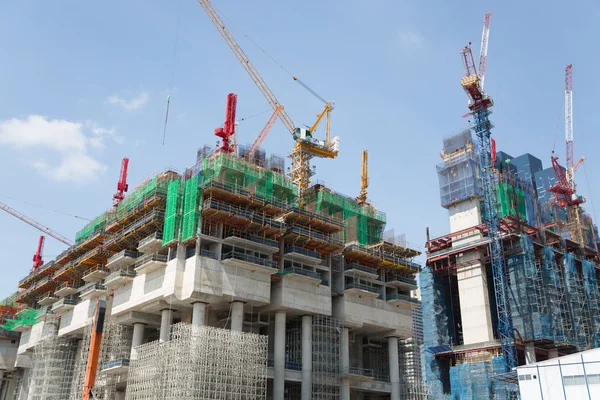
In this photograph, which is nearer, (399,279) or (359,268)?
(359,268)

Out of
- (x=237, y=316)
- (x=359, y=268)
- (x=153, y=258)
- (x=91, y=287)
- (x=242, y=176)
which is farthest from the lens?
(x=91, y=287)

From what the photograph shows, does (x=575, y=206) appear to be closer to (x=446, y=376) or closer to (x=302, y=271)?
(x=446, y=376)

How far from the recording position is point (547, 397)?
182 feet

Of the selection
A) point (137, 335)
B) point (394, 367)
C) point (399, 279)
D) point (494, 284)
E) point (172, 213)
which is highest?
point (172, 213)

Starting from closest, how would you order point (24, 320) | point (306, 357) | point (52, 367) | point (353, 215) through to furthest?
point (306, 357) → point (52, 367) → point (353, 215) → point (24, 320)

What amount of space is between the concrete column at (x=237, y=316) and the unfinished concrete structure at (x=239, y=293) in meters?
0.12

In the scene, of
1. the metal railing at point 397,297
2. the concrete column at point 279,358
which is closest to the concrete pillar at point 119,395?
the concrete column at point 279,358

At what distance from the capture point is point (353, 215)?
87.8 m

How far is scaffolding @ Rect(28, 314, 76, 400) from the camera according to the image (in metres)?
83.4

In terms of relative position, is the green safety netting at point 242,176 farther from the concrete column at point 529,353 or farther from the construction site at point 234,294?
the concrete column at point 529,353

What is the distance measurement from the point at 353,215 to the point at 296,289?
19799mm

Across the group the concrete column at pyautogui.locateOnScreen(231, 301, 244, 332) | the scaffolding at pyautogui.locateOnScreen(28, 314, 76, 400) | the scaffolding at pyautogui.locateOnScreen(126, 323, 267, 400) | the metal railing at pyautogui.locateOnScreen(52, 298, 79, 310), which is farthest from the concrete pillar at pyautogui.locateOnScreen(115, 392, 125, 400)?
the metal railing at pyautogui.locateOnScreen(52, 298, 79, 310)

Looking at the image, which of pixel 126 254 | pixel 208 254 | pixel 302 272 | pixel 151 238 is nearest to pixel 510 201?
pixel 302 272

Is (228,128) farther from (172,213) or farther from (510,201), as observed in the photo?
(510,201)
